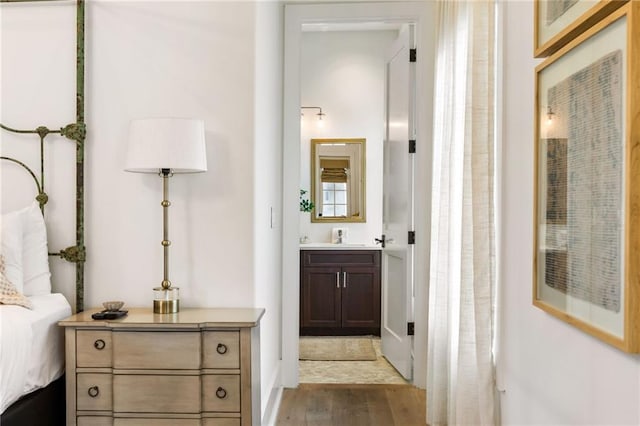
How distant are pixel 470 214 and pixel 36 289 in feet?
6.53

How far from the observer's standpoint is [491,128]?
7.88 ft

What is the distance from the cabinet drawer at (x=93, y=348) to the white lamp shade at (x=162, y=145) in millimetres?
692

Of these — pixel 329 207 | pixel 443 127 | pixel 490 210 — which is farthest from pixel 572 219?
pixel 329 207

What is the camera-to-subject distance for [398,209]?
3.92 meters

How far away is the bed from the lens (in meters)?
1.92

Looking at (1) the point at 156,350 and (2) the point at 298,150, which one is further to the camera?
(2) the point at 298,150

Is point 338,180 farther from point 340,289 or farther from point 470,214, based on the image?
point 470,214

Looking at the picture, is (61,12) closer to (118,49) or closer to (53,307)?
(118,49)

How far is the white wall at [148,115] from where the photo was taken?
2.49 m

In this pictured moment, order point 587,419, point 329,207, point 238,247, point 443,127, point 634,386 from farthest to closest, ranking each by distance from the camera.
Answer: point 329,207 < point 443,127 < point 238,247 < point 587,419 < point 634,386

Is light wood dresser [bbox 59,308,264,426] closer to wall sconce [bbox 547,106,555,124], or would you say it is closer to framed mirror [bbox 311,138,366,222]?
wall sconce [bbox 547,106,555,124]

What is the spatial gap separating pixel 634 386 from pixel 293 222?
8.56 feet

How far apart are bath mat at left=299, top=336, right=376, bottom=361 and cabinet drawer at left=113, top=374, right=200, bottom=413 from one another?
232 centimetres

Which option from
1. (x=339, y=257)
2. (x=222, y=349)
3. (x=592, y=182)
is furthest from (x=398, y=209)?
(x=592, y=182)
